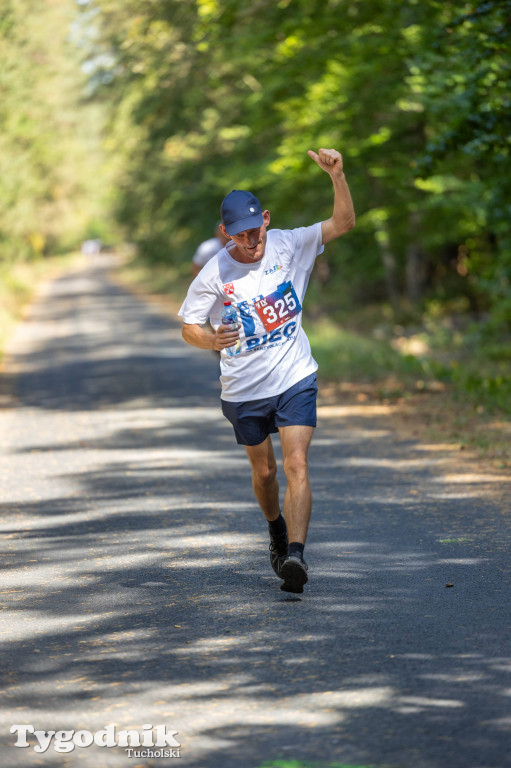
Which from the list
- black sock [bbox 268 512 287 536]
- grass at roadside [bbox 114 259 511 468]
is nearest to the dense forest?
grass at roadside [bbox 114 259 511 468]

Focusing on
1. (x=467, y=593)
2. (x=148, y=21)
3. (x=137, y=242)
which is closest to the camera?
(x=467, y=593)

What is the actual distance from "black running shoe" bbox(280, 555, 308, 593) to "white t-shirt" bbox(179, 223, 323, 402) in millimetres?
920

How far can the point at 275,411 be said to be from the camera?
20.3 feet

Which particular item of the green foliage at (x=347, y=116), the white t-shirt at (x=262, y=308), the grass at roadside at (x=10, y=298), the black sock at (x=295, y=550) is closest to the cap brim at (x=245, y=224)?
the white t-shirt at (x=262, y=308)

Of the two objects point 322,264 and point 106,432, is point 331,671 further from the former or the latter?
point 322,264

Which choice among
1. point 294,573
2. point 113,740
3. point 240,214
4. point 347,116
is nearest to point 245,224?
point 240,214

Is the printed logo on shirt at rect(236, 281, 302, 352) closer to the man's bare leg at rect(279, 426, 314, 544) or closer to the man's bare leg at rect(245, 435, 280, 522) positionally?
the man's bare leg at rect(279, 426, 314, 544)

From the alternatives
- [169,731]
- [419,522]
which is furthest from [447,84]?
[169,731]

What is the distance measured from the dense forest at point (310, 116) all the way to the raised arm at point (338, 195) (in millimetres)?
5421

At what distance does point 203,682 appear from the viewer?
461 cm

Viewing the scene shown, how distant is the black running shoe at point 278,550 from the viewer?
20.5ft

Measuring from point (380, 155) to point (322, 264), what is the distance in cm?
1613

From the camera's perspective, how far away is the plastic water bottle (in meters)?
6.02

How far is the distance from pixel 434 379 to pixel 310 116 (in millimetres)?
5468
